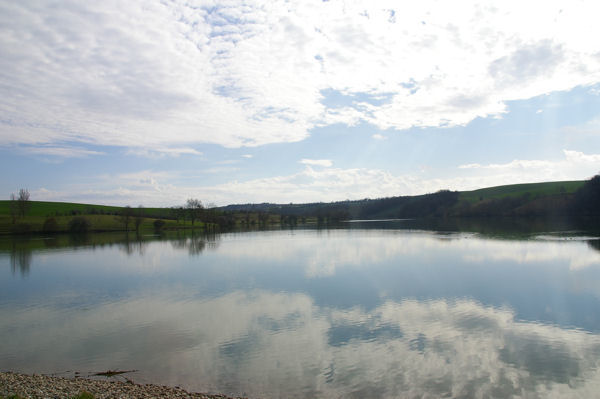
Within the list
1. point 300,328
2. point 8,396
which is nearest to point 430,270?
point 300,328

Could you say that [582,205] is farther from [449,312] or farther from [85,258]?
[85,258]

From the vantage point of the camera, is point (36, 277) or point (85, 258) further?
point (85, 258)

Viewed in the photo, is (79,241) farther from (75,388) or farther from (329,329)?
(75,388)

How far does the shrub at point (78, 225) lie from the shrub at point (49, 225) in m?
3.21

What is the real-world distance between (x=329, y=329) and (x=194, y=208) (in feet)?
340

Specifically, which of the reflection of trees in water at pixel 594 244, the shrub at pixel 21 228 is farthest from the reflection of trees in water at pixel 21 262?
the reflection of trees in water at pixel 594 244

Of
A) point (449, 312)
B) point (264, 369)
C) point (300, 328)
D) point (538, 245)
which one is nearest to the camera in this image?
point (264, 369)

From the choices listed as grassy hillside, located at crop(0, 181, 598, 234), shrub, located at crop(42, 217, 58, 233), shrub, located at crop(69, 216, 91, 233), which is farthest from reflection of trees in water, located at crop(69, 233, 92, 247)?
grassy hillside, located at crop(0, 181, 598, 234)

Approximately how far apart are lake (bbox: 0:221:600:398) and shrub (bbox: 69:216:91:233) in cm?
6390

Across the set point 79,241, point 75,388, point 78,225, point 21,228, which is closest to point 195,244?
point 79,241

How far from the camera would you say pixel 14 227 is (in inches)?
3159

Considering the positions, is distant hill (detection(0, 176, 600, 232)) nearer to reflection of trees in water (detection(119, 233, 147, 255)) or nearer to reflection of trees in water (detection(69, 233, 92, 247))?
reflection of trees in water (detection(69, 233, 92, 247))

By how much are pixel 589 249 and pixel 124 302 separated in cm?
3799

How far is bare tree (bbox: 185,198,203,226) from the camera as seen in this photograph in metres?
111
